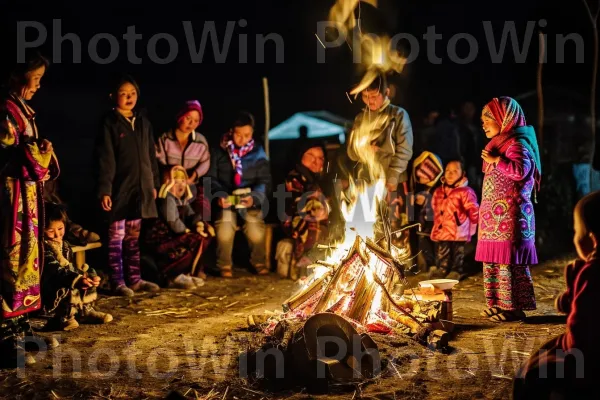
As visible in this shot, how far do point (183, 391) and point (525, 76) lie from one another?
2226 cm

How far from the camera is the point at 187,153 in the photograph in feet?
31.0

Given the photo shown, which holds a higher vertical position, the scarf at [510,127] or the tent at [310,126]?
the tent at [310,126]

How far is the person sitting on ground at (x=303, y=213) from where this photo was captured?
382 inches

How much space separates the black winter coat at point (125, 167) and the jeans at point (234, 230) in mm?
1337

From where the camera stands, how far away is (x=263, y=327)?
21.0 feet

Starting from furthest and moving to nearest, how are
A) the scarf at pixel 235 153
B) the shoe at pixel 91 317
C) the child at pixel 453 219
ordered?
the scarf at pixel 235 153
the child at pixel 453 219
the shoe at pixel 91 317

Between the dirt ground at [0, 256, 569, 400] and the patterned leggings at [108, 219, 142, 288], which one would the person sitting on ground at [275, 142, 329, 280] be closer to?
the dirt ground at [0, 256, 569, 400]

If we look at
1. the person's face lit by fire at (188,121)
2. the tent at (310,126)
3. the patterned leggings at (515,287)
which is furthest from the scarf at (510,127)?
the tent at (310,126)

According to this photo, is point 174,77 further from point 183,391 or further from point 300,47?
point 183,391

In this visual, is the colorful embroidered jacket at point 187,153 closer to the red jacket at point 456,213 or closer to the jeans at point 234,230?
the jeans at point 234,230

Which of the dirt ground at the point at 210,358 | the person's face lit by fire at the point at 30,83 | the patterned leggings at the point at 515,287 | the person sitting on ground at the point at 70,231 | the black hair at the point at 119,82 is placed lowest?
the dirt ground at the point at 210,358

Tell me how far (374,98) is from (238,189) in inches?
97.2

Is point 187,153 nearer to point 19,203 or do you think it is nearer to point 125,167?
point 125,167

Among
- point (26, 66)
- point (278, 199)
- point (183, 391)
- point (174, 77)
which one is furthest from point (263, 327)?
point (174, 77)
